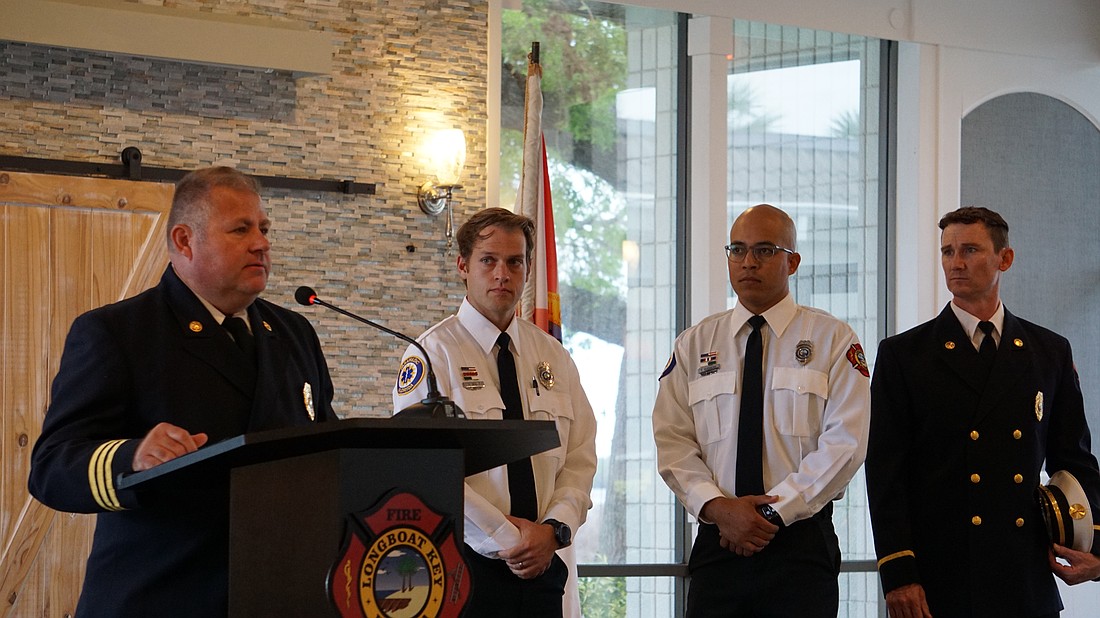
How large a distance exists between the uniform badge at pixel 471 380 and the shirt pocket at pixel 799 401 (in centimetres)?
82

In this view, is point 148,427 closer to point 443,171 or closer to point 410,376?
point 410,376

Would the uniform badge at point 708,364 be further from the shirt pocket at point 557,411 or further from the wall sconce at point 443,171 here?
the wall sconce at point 443,171

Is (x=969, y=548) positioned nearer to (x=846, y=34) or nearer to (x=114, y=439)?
(x=114, y=439)

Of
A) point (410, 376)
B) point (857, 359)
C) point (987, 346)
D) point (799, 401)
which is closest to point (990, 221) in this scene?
point (987, 346)

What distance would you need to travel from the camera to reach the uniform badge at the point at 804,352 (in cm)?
334

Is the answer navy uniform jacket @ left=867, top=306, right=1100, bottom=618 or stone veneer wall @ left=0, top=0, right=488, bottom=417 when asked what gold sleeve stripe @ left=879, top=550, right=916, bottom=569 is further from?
stone veneer wall @ left=0, top=0, right=488, bottom=417

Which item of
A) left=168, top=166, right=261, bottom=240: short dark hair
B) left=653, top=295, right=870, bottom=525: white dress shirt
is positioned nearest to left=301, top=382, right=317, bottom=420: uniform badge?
left=168, top=166, right=261, bottom=240: short dark hair

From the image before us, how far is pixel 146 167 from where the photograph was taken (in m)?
4.64

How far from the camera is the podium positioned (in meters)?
1.57

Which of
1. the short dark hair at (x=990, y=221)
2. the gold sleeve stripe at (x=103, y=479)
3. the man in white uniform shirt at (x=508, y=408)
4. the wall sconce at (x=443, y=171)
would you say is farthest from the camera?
the wall sconce at (x=443, y=171)

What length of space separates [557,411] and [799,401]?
661 mm

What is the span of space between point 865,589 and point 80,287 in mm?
4095

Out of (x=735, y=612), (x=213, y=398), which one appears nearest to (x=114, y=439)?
(x=213, y=398)

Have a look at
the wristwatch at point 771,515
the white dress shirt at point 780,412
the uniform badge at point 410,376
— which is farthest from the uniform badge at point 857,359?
the uniform badge at point 410,376
